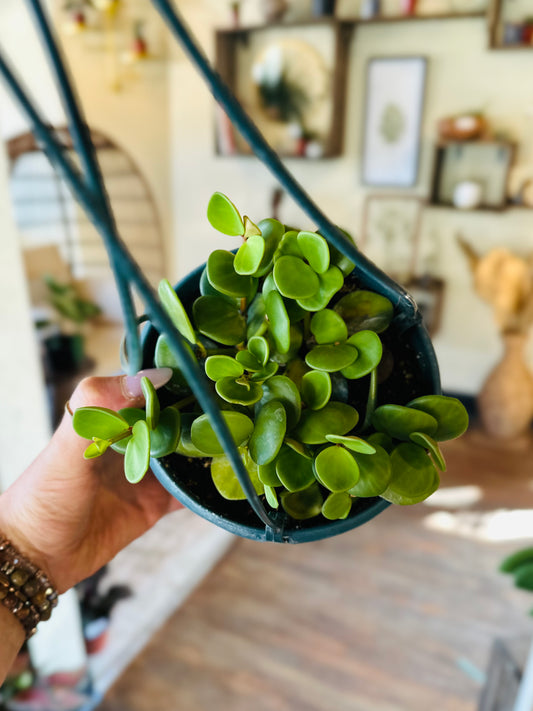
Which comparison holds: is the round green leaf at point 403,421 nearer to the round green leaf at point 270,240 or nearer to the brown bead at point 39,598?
the round green leaf at point 270,240

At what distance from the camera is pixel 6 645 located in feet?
1.87

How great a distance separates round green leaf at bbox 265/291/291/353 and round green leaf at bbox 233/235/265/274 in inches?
1.0

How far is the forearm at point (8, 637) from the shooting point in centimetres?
56

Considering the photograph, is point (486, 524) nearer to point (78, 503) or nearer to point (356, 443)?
point (78, 503)

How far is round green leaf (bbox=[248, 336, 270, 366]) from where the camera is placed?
1.24 ft

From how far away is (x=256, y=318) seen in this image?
421 mm

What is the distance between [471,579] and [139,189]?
8.05ft

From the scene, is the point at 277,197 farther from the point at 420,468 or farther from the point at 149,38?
the point at 420,468

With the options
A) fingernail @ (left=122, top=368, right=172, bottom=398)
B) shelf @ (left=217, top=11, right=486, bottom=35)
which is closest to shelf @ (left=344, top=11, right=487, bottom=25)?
shelf @ (left=217, top=11, right=486, bottom=35)

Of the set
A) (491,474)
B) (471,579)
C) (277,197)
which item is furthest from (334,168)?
(471,579)

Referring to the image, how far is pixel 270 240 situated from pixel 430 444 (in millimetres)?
188

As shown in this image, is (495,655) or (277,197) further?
(277,197)

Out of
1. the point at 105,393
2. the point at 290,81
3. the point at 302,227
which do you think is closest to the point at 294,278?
the point at 105,393

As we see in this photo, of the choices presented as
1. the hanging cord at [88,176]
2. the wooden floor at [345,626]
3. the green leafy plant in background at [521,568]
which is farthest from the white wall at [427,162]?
the hanging cord at [88,176]
